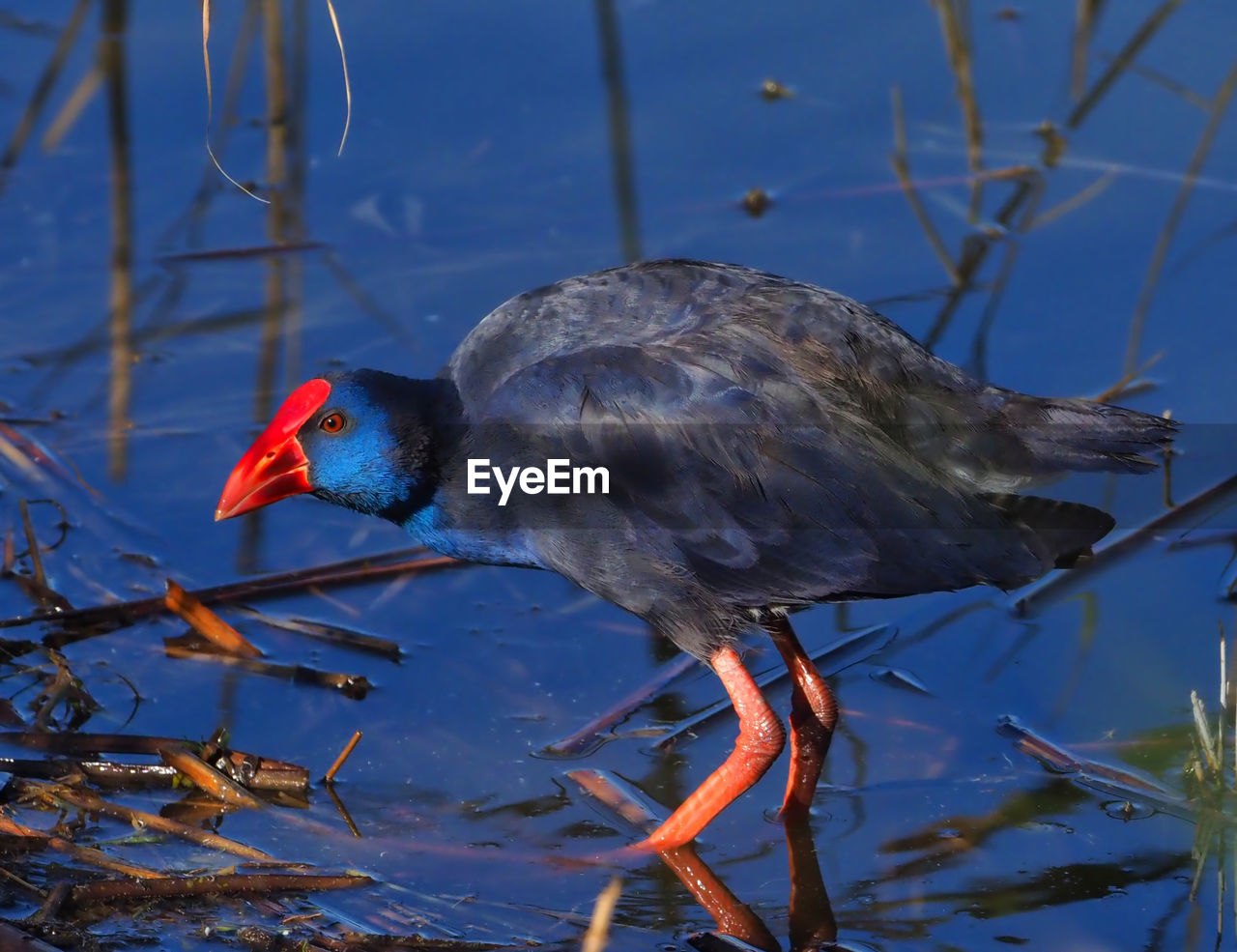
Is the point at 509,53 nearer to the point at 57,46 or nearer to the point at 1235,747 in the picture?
the point at 57,46

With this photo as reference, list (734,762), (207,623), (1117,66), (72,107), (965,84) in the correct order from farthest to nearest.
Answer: (72,107)
(1117,66)
(965,84)
(207,623)
(734,762)

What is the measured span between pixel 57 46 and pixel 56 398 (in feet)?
5.88

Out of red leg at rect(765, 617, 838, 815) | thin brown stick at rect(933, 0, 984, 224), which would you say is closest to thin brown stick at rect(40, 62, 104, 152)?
thin brown stick at rect(933, 0, 984, 224)

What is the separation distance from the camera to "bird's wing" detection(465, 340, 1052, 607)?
333 cm

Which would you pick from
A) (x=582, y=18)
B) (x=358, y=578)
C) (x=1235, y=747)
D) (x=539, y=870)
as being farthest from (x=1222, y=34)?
(x=539, y=870)

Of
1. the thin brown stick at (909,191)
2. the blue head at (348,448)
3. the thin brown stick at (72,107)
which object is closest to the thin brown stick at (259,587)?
the blue head at (348,448)

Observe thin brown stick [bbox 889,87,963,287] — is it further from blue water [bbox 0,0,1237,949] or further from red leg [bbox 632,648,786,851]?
red leg [bbox 632,648,786,851]

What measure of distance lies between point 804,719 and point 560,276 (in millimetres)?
1893

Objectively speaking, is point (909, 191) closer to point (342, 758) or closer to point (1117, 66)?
point (1117, 66)

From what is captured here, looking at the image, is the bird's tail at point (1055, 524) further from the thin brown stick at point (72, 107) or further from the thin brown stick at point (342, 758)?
the thin brown stick at point (72, 107)

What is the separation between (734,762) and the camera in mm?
3551

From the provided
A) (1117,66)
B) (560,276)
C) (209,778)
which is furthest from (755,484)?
(1117,66)

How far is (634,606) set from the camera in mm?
3469

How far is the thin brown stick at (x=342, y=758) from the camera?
3.47 metres
